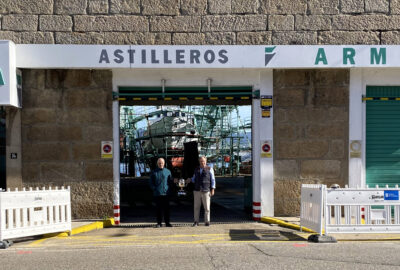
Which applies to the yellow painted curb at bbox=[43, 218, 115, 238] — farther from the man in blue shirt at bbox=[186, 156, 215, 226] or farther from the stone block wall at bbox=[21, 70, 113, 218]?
the man in blue shirt at bbox=[186, 156, 215, 226]

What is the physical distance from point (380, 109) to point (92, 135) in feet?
25.4

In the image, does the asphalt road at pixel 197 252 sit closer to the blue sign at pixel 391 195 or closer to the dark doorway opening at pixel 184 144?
the blue sign at pixel 391 195

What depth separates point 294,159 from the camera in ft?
35.9

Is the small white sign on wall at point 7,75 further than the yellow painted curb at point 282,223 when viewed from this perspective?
Yes

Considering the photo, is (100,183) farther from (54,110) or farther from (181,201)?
(181,201)

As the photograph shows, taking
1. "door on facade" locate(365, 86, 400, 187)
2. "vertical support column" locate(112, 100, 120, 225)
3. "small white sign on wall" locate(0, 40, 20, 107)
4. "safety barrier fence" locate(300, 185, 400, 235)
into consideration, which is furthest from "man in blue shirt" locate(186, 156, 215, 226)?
"small white sign on wall" locate(0, 40, 20, 107)

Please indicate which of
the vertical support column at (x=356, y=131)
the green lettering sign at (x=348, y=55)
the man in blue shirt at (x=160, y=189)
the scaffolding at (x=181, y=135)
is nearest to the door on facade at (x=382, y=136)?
the vertical support column at (x=356, y=131)

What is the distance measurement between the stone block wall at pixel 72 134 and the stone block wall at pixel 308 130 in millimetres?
4544

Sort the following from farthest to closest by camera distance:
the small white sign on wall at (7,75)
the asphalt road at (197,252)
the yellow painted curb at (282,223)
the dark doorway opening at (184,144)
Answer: the dark doorway opening at (184,144) → the small white sign on wall at (7,75) → the yellow painted curb at (282,223) → the asphalt road at (197,252)

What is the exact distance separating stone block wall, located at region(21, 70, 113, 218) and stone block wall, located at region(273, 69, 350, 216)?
454 centimetres

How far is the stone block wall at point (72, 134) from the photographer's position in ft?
35.1

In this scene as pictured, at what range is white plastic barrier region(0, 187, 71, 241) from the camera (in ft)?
25.2

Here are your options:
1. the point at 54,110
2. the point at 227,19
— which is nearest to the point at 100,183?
the point at 54,110

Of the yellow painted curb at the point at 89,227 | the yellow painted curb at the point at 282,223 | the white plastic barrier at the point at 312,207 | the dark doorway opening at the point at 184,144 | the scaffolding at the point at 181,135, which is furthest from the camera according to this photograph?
the scaffolding at the point at 181,135
